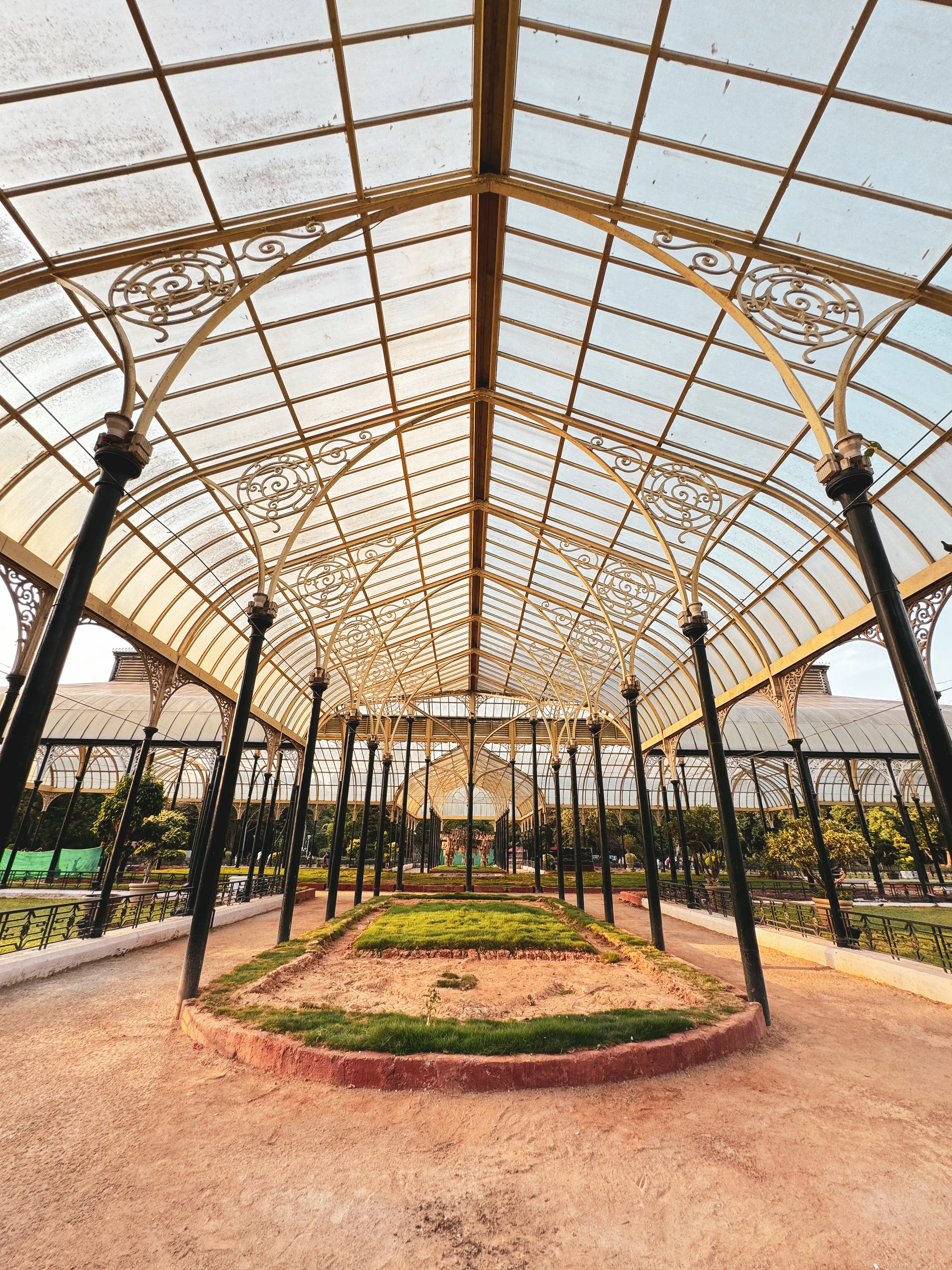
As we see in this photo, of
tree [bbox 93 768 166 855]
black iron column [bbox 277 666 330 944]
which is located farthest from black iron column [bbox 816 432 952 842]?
tree [bbox 93 768 166 855]

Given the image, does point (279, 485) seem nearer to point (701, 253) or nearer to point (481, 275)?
point (481, 275)

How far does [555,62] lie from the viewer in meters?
6.48

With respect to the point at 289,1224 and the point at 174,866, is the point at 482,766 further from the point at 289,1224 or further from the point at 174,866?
the point at 289,1224

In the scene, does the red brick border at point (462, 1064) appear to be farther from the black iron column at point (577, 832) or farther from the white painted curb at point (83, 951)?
the black iron column at point (577, 832)

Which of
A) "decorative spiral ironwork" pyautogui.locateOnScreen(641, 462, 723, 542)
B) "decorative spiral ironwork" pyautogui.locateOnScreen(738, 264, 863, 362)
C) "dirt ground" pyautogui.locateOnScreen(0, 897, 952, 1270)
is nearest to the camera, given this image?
"dirt ground" pyautogui.locateOnScreen(0, 897, 952, 1270)

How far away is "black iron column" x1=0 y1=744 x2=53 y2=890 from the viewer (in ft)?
72.1

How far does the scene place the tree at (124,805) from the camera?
1659 cm

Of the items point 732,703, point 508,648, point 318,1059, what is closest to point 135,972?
point 318,1059

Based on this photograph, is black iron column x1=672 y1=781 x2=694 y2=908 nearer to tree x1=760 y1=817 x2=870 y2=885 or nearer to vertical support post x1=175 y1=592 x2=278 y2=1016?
tree x1=760 y1=817 x2=870 y2=885

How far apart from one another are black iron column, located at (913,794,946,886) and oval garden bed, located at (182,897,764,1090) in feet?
91.2

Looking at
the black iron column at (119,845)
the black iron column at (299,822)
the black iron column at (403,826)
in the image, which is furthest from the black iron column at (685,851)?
the black iron column at (119,845)

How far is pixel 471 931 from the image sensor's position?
43.0 ft

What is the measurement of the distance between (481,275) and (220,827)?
32.1 ft

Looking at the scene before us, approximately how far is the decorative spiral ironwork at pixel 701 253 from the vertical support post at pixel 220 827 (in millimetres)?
7618
